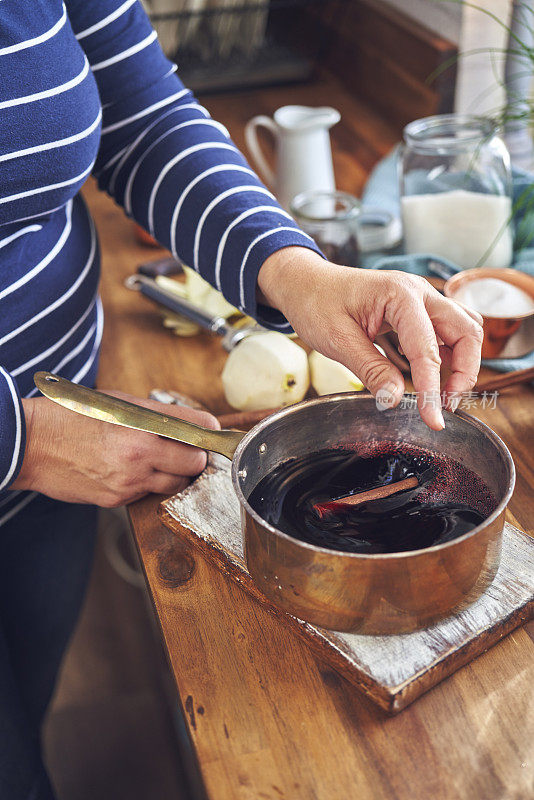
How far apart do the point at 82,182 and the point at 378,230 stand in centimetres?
48

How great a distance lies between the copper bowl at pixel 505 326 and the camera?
81cm

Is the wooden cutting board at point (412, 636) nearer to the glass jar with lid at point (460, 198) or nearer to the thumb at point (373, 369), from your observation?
the thumb at point (373, 369)

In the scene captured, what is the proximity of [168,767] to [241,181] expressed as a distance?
3.32ft

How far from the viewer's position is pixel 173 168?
2.68ft

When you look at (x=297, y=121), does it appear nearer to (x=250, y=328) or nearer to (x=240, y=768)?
(x=250, y=328)

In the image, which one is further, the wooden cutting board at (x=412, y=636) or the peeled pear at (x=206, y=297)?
the peeled pear at (x=206, y=297)

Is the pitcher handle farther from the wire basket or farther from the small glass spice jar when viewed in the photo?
the wire basket

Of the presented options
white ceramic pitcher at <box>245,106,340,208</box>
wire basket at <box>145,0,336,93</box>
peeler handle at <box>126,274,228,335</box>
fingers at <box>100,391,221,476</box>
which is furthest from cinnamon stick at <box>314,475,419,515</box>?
wire basket at <box>145,0,336,93</box>

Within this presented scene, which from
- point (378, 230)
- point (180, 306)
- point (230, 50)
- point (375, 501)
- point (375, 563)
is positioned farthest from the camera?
point (230, 50)

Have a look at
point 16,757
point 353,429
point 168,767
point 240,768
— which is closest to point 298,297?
point 353,429

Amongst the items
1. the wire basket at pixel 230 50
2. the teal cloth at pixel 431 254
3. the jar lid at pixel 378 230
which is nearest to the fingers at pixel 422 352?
the teal cloth at pixel 431 254

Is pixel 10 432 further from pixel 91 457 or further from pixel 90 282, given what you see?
pixel 90 282

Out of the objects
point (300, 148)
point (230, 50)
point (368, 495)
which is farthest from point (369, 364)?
point (230, 50)

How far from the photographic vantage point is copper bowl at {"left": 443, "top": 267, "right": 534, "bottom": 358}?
808mm
